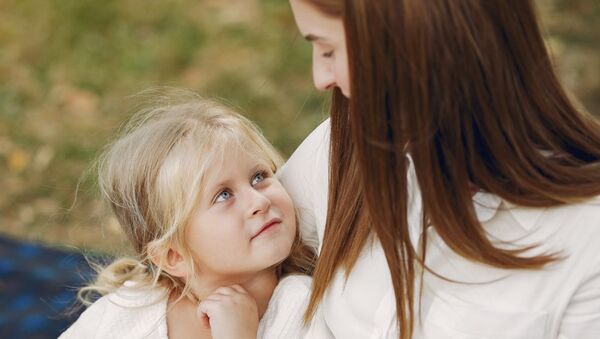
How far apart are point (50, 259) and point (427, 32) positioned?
5.86ft

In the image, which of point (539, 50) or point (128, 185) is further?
point (128, 185)

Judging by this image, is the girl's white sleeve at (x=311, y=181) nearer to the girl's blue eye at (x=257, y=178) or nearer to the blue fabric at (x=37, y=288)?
the girl's blue eye at (x=257, y=178)

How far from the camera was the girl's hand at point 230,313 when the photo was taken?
A: 183 centimetres

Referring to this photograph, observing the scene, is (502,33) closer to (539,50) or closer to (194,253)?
(539,50)

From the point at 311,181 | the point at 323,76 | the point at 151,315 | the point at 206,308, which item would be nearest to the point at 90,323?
the point at 151,315

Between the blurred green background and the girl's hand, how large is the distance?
1323mm

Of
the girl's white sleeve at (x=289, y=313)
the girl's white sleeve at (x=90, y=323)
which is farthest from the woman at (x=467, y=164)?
the girl's white sleeve at (x=90, y=323)

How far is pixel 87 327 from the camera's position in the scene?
2049 mm

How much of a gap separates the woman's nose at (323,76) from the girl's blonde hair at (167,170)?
1.49 ft

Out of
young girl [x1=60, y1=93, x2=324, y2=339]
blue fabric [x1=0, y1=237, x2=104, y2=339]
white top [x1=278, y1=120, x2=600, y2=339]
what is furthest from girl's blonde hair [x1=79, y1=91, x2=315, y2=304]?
blue fabric [x1=0, y1=237, x2=104, y2=339]

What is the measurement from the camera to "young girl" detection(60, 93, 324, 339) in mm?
1857

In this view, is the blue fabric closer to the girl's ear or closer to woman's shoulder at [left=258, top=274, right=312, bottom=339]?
the girl's ear

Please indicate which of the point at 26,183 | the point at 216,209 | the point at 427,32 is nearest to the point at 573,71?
the point at 26,183

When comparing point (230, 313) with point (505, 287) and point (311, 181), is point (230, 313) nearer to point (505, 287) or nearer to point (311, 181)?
point (311, 181)
